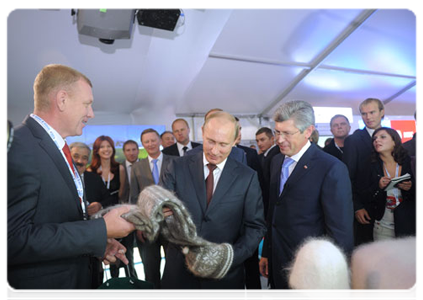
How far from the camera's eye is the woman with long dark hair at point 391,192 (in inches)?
89.3

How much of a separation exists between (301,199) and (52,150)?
137 cm

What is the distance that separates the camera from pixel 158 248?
9.46 ft

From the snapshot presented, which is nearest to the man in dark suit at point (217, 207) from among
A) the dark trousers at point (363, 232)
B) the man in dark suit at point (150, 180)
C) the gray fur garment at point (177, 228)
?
the gray fur garment at point (177, 228)

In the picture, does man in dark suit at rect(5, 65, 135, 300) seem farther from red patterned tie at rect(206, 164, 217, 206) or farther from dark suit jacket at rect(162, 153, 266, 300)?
red patterned tie at rect(206, 164, 217, 206)

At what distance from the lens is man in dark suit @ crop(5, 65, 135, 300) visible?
2.87 feet

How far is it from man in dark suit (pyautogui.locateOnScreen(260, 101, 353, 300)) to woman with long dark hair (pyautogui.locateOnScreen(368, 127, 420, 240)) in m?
1.01

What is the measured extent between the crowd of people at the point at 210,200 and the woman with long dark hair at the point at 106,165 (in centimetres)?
31

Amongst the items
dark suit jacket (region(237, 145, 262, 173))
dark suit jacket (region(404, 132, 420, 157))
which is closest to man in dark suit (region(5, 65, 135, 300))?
dark suit jacket (region(237, 145, 262, 173))

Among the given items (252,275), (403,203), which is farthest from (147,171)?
(403,203)

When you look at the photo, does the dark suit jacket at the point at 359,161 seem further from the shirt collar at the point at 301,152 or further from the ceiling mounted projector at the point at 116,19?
the ceiling mounted projector at the point at 116,19

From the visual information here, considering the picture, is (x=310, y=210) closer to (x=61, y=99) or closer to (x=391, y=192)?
(x=391, y=192)

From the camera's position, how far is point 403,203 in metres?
2.34

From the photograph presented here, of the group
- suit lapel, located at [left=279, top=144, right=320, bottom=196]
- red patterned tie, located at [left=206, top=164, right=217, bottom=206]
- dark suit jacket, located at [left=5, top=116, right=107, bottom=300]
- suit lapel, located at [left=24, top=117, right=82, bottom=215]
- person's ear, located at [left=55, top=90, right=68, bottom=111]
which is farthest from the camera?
suit lapel, located at [left=279, top=144, right=320, bottom=196]

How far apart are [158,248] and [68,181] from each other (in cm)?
203
